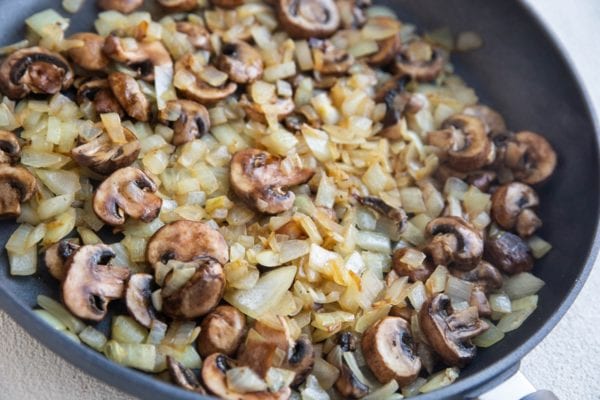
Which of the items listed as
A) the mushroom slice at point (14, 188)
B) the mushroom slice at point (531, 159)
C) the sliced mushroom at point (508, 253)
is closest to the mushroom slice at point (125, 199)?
the mushroom slice at point (14, 188)

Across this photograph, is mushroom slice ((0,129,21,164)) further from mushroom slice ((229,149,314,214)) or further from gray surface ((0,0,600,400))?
mushroom slice ((229,149,314,214))

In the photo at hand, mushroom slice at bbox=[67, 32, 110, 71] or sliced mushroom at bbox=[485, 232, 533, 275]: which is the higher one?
sliced mushroom at bbox=[485, 232, 533, 275]

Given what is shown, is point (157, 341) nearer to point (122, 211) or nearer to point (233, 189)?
point (122, 211)

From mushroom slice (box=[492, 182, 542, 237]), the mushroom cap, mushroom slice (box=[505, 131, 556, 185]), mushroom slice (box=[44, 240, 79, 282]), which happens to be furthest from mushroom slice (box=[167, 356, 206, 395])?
mushroom slice (box=[505, 131, 556, 185])

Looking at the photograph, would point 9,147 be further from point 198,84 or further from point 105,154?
point 198,84

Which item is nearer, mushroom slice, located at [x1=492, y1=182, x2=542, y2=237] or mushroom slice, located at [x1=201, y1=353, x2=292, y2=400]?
mushroom slice, located at [x1=201, y1=353, x2=292, y2=400]

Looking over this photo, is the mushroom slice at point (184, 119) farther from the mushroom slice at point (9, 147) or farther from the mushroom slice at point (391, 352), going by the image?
the mushroom slice at point (391, 352)
